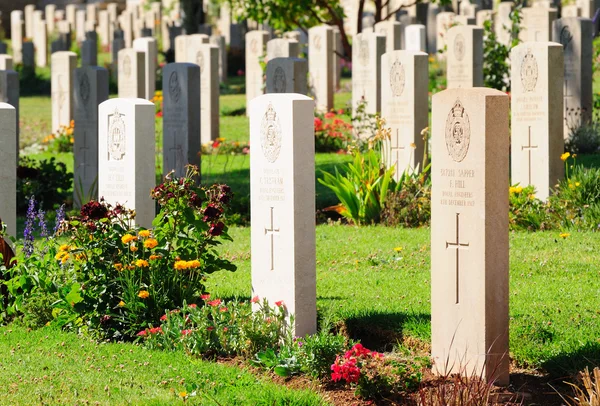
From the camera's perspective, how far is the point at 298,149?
6660 mm

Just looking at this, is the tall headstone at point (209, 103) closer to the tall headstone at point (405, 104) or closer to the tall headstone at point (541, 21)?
the tall headstone at point (405, 104)

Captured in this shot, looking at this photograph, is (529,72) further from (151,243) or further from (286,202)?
(151,243)

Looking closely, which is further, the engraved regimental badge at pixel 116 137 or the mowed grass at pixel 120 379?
the engraved regimental badge at pixel 116 137

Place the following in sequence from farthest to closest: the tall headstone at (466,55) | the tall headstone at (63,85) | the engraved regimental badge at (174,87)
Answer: the tall headstone at (63,85)
the tall headstone at (466,55)
the engraved regimental badge at (174,87)

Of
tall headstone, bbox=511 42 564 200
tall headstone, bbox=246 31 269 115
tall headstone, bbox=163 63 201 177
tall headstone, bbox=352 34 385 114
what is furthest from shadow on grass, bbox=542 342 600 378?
tall headstone, bbox=246 31 269 115

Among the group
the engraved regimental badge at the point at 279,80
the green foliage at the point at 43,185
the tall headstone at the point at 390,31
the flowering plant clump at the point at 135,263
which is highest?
the tall headstone at the point at 390,31

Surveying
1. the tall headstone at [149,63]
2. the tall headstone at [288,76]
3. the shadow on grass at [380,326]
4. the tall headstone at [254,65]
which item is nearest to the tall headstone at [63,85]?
the tall headstone at [149,63]

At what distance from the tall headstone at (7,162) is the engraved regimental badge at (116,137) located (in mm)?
895

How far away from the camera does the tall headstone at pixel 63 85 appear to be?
63.1ft

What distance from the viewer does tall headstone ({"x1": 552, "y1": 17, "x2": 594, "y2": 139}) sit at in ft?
48.9

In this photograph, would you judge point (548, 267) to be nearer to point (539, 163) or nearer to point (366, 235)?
point (366, 235)

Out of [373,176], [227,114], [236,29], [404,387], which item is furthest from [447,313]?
[236,29]

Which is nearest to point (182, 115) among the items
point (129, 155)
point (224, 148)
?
point (224, 148)

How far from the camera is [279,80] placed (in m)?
14.2
